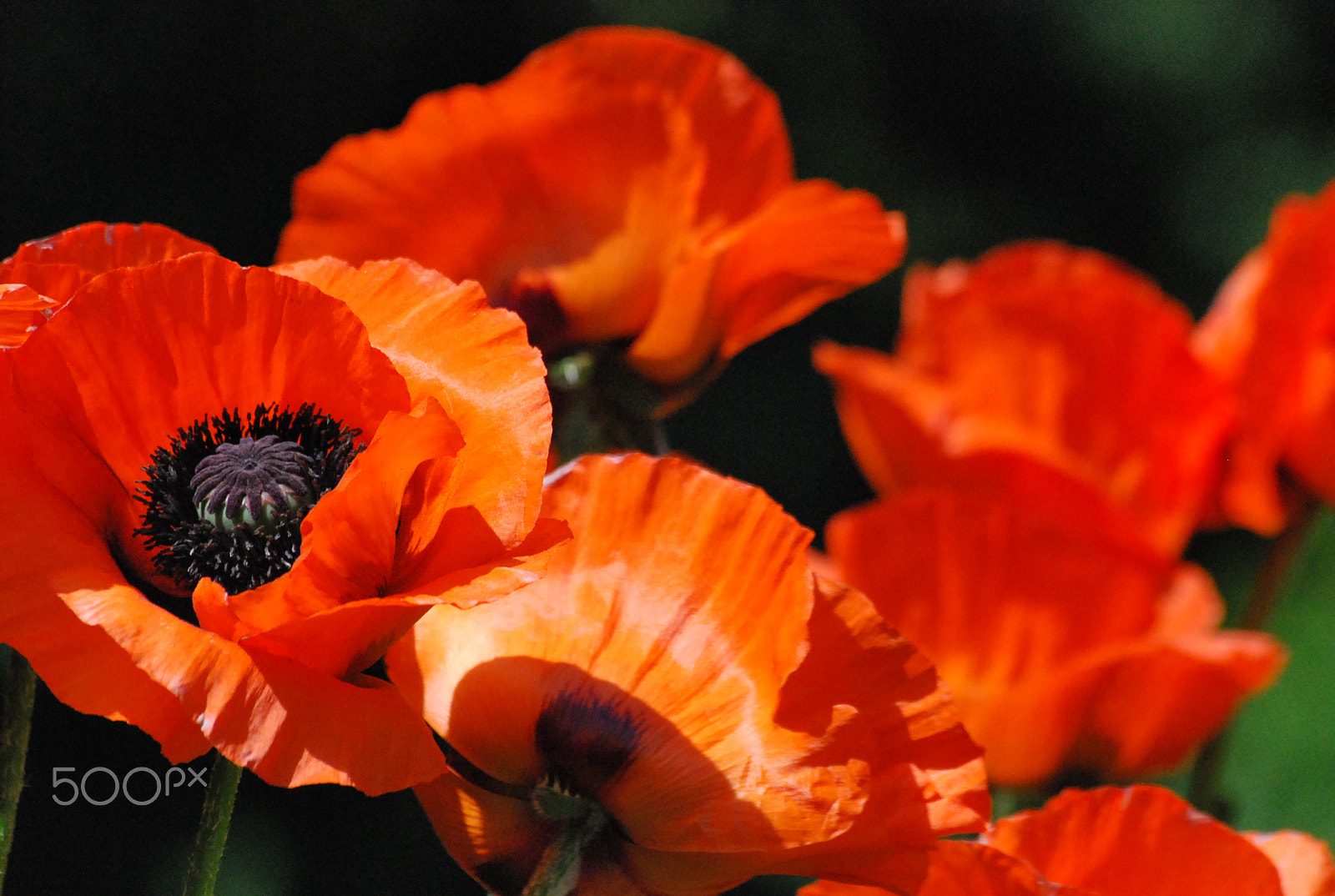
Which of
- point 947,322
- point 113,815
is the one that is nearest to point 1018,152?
point 113,815

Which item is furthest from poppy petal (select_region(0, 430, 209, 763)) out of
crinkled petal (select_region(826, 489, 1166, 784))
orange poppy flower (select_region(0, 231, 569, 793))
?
crinkled petal (select_region(826, 489, 1166, 784))

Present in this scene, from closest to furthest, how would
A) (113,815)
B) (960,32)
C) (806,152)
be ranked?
(113,815)
(806,152)
(960,32)

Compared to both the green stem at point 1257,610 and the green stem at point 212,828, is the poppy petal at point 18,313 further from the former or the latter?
the green stem at point 1257,610

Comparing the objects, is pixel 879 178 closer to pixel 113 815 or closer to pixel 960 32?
pixel 960 32

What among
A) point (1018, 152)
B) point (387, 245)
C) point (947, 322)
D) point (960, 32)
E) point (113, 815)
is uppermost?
point (387, 245)

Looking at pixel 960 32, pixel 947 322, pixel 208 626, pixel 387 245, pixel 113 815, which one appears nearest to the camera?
pixel 208 626

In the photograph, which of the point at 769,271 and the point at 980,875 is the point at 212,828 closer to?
the point at 980,875
